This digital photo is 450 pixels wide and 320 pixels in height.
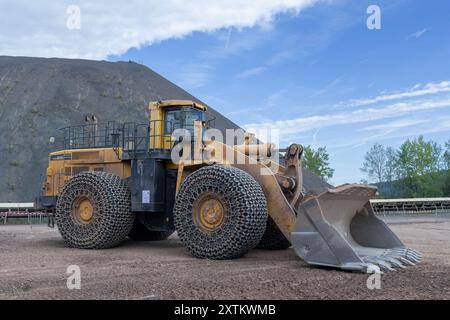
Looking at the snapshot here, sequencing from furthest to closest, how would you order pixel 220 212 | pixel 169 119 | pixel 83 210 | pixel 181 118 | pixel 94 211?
pixel 169 119, pixel 181 118, pixel 83 210, pixel 94 211, pixel 220 212

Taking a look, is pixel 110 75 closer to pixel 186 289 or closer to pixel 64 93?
pixel 64 93

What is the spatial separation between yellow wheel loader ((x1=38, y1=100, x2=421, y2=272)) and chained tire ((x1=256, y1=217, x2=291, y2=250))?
0.08 feet

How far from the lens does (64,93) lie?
169 feet

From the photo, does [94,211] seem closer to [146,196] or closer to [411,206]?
[146,196]

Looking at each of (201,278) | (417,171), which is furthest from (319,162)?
(201,278)

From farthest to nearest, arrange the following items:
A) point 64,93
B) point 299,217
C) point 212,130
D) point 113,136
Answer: point 64,93
point 113,136
point 212,130
point 299,217

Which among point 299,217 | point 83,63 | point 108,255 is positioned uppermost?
point 83,63

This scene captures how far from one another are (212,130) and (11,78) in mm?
49301

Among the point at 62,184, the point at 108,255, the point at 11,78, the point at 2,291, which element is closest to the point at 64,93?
the point at 11,78

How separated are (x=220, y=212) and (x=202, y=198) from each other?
52cm

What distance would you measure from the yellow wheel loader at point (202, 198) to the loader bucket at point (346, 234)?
0.06 ft

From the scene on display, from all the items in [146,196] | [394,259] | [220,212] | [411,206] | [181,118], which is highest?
[181,118]

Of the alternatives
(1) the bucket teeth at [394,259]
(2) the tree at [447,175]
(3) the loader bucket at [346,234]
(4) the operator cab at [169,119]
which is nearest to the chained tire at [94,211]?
(4) the operator cab at [169,119]

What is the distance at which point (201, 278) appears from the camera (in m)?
7.30
